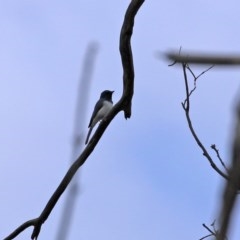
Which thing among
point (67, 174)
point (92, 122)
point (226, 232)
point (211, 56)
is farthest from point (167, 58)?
point (92, 122)

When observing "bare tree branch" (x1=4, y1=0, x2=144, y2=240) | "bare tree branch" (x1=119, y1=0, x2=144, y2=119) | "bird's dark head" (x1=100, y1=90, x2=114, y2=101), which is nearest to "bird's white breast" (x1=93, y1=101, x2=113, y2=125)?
"bird's dark head" (x1=100, y1=90, x2=114, y2=101)

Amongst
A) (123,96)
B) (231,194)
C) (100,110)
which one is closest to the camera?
(231,194)

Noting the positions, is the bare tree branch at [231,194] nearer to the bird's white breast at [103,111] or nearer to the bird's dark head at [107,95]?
the bird's white breast at [103,111]

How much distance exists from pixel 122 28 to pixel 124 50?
0.17 meters

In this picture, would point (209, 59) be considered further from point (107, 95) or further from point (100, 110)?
point (107, 95)

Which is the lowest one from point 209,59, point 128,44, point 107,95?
point 209,59

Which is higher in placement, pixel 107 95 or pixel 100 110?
pixel 107 95

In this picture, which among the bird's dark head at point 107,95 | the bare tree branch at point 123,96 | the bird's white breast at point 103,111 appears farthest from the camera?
the bird's dark head at point 107,95

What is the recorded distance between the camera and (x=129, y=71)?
16.2 feet

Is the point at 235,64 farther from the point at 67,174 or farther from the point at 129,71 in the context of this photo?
the point at 129,71

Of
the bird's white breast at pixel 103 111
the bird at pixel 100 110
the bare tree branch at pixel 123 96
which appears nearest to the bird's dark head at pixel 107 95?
the bird at pixel 100 110

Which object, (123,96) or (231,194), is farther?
(123,96)

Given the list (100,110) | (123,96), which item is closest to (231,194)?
(123,96)

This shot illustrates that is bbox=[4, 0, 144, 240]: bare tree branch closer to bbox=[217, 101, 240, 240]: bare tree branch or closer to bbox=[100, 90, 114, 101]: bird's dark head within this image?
bbox=[217, 101, 240, 240]: bare tree branch
